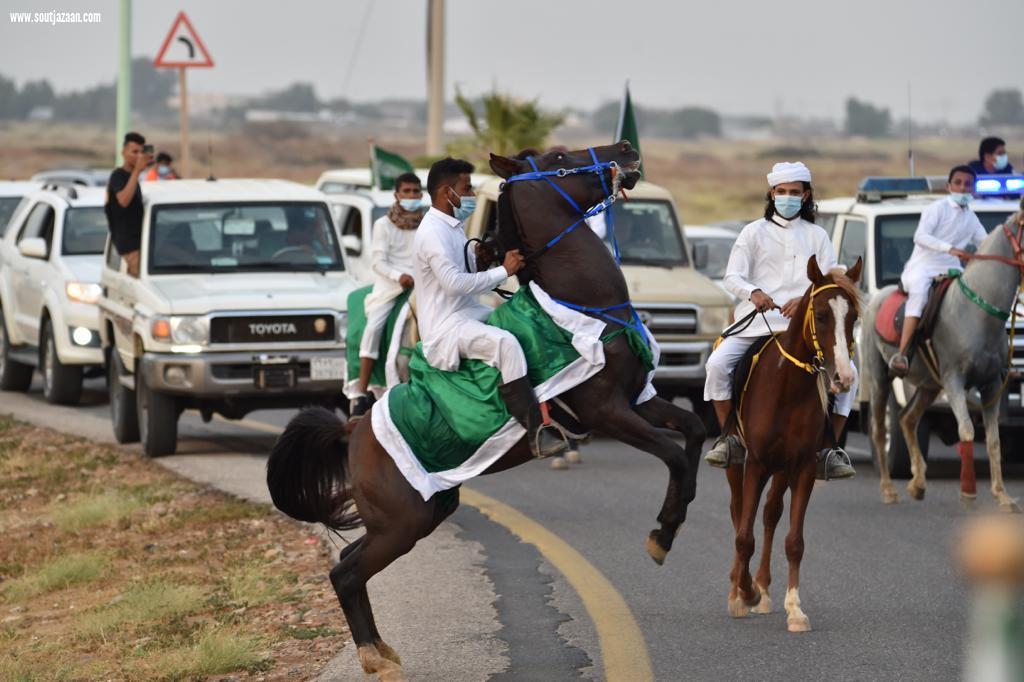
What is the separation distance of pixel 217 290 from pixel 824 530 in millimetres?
5815

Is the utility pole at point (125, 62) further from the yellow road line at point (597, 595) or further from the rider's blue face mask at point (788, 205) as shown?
the rider's blue face mask at point (788, 205)

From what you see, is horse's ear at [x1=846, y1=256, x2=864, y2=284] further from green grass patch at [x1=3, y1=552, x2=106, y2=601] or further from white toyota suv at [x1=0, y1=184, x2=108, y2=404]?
white toyota suv at [x1=0, y1=184, x2=108, y2=404]

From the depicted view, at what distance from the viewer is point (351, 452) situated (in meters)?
6.88

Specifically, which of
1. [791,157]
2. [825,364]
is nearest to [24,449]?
[825,364]

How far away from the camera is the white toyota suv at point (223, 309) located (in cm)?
1384

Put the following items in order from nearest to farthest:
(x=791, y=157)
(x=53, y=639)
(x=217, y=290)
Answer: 1. (x=53, y=639)
2. (x=217, y=290)
3. (x=791, y=157)

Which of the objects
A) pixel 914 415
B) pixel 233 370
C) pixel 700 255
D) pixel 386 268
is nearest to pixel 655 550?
pixel 386 268

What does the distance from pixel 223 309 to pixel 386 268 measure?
2124 millimetres

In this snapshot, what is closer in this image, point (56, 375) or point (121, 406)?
point (121, 406)

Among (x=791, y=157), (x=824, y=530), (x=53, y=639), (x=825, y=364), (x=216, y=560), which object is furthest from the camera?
(x=791, y=157)

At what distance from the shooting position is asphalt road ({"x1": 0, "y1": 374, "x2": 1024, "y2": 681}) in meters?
7.19

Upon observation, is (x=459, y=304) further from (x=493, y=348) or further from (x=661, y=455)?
(x=661, y=455)

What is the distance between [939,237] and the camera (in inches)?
504

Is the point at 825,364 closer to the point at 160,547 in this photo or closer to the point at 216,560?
the point at 216,560
